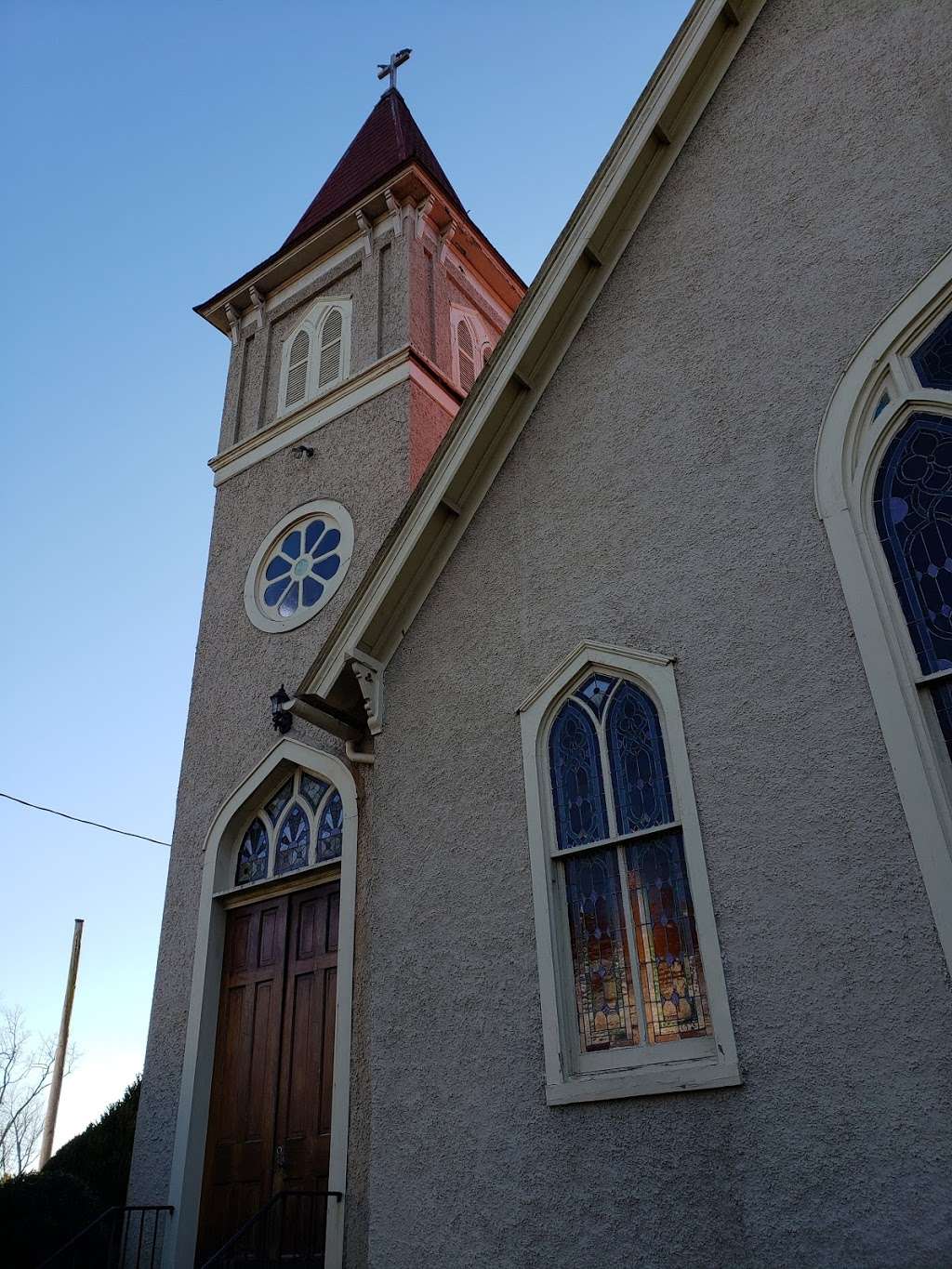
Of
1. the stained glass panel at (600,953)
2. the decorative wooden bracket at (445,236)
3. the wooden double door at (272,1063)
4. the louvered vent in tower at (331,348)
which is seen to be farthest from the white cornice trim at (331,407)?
the stained glass panel at (600,953)

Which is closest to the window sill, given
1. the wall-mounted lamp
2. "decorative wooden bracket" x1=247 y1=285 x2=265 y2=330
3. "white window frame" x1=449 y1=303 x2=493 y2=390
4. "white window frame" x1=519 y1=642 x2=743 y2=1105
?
"white window frame" x1=519 y1=642 x2=743 y2=1105

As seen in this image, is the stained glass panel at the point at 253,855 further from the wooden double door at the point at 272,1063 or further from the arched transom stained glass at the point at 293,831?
the wooden double door at the point at 272,1063

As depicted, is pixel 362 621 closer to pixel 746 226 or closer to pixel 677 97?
pixel 746 226

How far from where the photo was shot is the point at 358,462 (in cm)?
1104

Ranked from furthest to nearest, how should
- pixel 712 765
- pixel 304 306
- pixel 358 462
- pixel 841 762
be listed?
pixel 304 306
pixel 358 462
pixel 712 765
pixel 841 762

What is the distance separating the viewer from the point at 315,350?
1286 centimetres

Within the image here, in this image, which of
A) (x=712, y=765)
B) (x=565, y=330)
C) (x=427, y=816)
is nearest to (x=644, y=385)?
(x=565, y=330)

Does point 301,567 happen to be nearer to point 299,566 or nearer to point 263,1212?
point 299,566

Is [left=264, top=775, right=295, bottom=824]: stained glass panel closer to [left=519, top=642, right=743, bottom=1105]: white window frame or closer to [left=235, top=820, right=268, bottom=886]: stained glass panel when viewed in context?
[left=235, top=820, right=268, bottom=886]: stained glass panel

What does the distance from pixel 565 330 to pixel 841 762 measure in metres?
4.15

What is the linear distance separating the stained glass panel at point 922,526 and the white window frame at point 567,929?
1.42m

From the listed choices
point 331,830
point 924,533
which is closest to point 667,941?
point 924,533

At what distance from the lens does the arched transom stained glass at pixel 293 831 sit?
9.09 meters

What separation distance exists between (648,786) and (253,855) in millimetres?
4627
